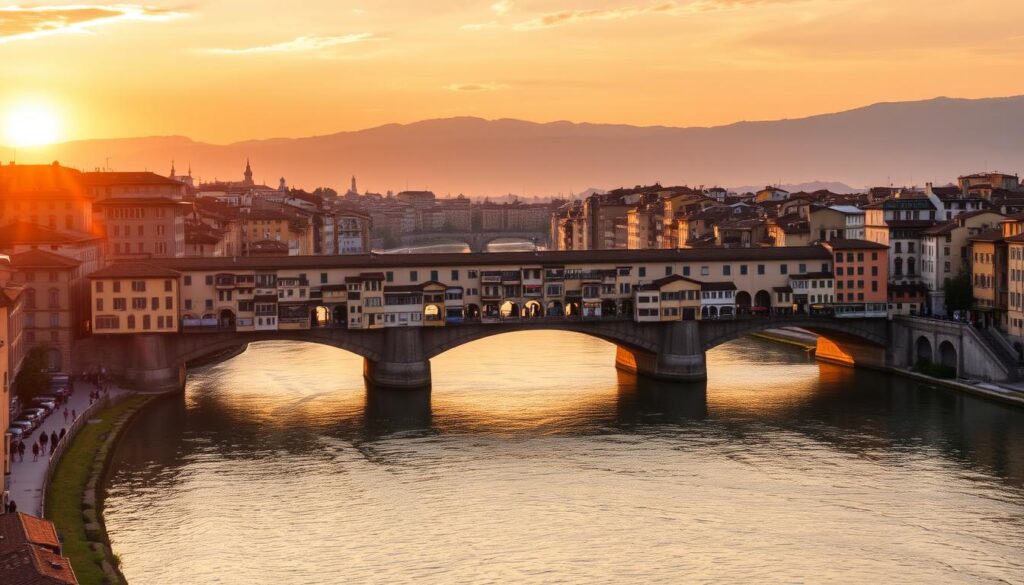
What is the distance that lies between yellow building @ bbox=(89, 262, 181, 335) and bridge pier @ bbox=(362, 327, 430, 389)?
11388mm

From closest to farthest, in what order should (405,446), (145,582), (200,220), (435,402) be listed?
(145,582), (405,446), (435,402), (200,220)

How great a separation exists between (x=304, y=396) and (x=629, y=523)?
103ft

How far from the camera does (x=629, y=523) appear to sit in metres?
49.5

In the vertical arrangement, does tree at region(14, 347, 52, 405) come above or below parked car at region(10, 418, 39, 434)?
above

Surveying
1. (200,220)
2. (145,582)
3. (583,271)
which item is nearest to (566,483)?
(145,582)

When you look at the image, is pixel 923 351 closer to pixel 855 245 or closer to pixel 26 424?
pixel 855 245

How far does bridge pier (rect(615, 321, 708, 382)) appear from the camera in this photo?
8131 cm

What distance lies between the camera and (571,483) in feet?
183

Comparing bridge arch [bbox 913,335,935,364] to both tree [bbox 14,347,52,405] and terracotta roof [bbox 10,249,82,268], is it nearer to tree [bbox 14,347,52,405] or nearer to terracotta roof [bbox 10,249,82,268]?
tree [bbox 14,347,52,405]

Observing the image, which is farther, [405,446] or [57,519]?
[405,446]

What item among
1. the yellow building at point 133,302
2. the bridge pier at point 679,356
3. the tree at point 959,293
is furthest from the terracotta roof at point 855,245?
the yellow building at point 133,302

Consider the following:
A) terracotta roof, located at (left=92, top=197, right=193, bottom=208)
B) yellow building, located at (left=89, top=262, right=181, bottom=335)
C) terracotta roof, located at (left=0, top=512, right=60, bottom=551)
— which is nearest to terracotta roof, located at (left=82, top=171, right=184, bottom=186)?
terracotta roof, located at (left=92, top=197, right=193, bottom=208)

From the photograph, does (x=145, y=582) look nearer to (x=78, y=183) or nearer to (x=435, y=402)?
(x=435, y=402)

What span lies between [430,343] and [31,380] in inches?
883
